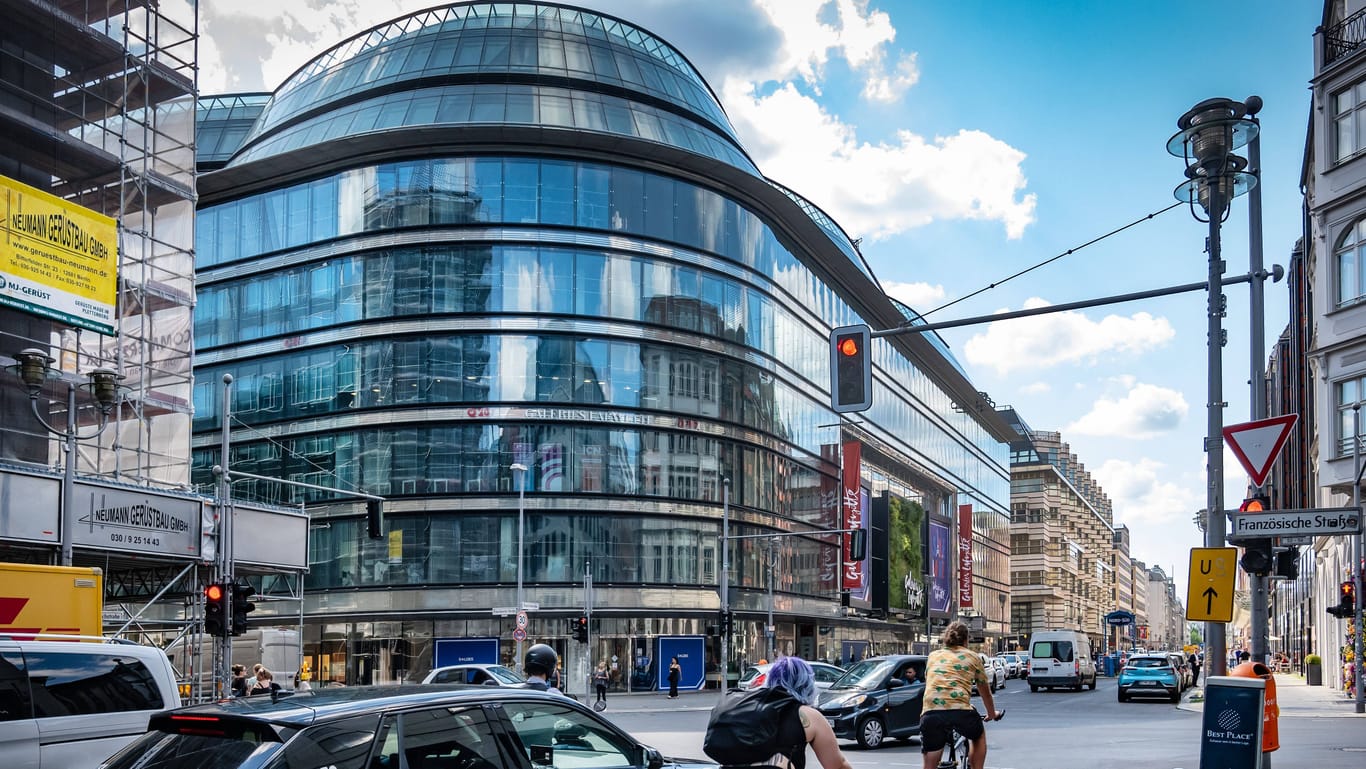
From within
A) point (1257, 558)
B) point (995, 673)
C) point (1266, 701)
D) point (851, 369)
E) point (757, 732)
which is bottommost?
point (995, 673)

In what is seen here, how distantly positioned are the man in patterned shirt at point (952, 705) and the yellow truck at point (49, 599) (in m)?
8.89

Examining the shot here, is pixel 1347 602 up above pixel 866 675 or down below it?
above

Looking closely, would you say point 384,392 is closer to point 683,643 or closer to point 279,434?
point 279,434

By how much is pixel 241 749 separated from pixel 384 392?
4848cm

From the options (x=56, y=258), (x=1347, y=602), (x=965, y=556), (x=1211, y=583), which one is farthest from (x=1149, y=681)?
(x=965, y=556)

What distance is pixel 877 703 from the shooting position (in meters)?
22.0

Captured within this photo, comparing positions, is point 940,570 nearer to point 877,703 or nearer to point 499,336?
point 499,336

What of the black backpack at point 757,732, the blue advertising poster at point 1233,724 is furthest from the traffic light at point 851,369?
the black backpack at point 757,732

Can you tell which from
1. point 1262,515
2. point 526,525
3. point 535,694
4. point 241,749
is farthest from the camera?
point 526,525

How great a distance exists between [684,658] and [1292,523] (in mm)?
43015

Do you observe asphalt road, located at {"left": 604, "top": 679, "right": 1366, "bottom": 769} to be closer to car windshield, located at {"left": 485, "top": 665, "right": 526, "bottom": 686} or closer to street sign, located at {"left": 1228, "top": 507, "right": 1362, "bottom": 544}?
car windshield, located at {"left": 485, "top": 665, "right": 526, "bottom": 686}

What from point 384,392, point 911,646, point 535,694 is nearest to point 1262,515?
point 535,694

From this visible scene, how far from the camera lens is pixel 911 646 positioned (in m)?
88.9

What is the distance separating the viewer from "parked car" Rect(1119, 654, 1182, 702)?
132 ft
